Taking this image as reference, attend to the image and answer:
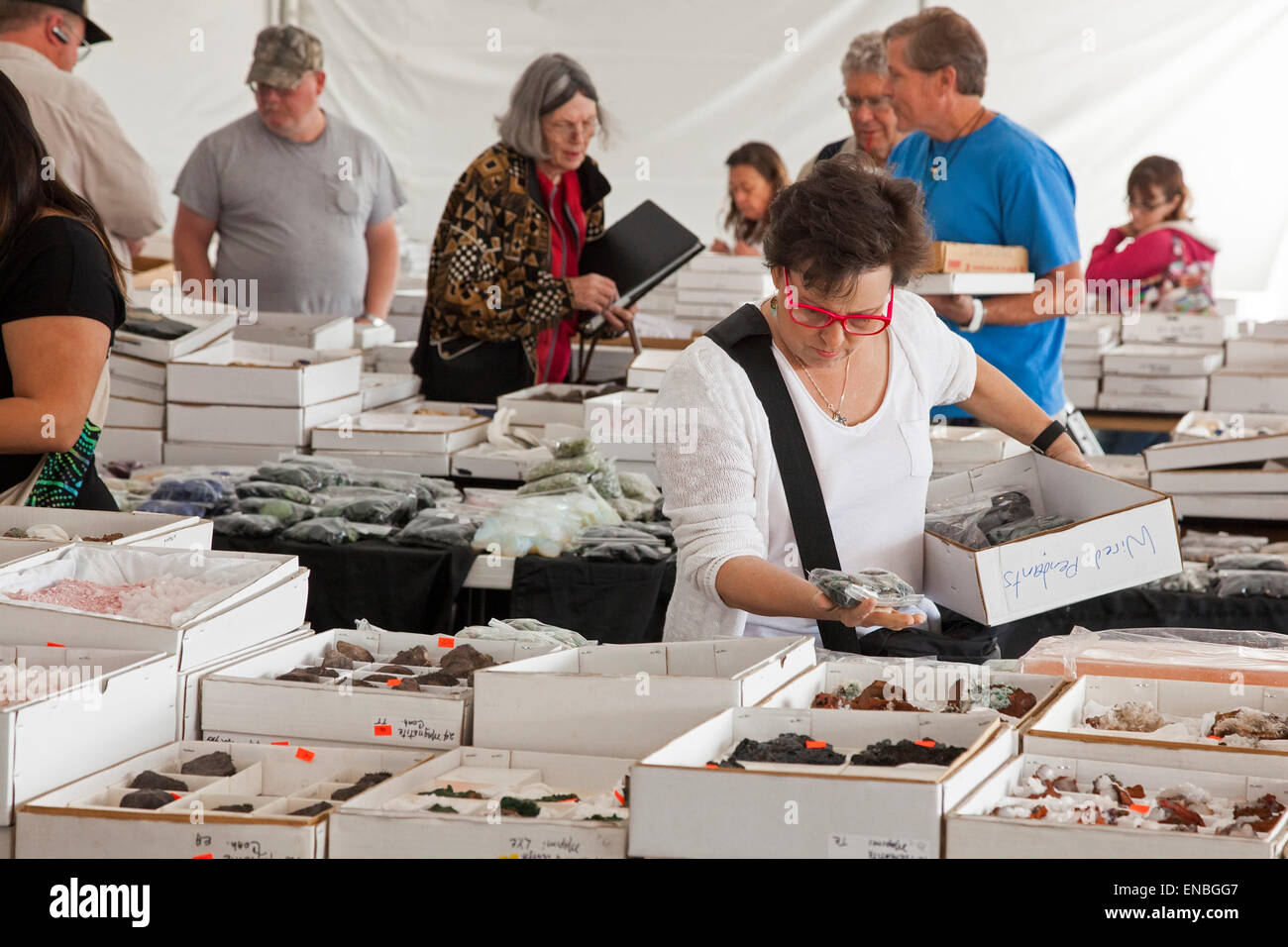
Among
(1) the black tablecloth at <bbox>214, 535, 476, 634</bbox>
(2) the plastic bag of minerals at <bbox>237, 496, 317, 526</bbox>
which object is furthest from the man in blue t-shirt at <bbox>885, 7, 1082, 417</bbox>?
(2) the plastic bag of minerals at <bbox>237, 496, 317, 526</bbox>

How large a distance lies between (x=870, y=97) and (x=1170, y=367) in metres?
1.87

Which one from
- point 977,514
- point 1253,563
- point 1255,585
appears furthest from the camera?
point 1253,563

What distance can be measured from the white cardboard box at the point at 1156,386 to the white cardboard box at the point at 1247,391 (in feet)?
0.17

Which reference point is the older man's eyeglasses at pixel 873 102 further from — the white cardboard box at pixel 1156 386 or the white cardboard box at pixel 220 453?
the white cardboard box at pixel 220 453

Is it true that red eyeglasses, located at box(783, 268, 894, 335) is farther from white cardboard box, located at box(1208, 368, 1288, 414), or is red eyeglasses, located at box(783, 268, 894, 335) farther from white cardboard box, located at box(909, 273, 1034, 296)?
white cardboard box, located at box(1208, 368, 1288, 414)

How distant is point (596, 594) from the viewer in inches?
127

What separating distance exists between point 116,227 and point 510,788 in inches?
128

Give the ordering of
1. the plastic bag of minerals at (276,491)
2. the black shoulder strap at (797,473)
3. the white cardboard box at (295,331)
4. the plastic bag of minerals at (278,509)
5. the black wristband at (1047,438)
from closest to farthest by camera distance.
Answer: the black shoulder strap at (797,473) < the black wristband at (1047,438) < the plastic bag of minerals at (278,509) < the plastic bag of minerals at (276,491) < the white cardboard box at (295,331)

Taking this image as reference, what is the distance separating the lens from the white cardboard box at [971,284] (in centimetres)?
348

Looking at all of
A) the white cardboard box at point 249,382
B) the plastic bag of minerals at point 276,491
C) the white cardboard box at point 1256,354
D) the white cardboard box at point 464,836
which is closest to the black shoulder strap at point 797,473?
the white cardboard box at point 464,836

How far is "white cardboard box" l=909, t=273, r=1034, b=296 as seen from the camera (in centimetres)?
348

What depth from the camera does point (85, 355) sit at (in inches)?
95.8

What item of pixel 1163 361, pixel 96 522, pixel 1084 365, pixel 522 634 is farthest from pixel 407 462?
pixel 1163 361

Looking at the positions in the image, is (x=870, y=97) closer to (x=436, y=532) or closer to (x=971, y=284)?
(x=971, y=284)
